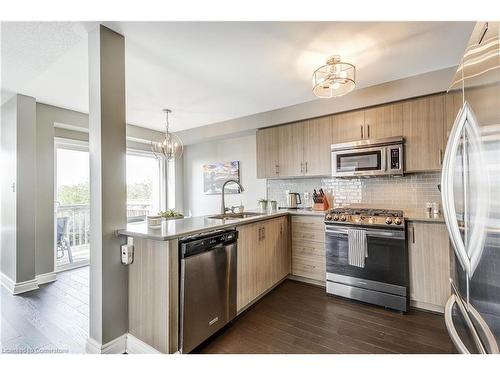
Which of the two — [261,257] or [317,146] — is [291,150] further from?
[261,257]

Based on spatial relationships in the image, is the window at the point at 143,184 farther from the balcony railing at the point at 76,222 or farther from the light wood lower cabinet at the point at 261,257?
the light wood lower cabinet at the point at 261,257

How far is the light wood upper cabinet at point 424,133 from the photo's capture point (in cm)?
247

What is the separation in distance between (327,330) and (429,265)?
1.24m

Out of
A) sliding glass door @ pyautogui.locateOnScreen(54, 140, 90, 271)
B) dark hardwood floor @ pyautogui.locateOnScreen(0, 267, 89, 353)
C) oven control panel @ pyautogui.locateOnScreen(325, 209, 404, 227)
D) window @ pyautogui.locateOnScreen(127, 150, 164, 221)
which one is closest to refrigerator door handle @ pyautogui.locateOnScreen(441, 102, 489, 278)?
oven control panel @ pyautogui.locateOnScreen(325, 209, 404, 227)

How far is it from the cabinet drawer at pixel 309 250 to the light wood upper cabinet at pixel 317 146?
98 centimetres

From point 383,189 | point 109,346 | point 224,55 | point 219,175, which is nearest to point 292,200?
point 383,189

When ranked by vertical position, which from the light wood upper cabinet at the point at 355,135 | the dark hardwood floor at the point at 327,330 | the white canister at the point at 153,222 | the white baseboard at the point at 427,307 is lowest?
the dark hardwood floor at the point at 327,330

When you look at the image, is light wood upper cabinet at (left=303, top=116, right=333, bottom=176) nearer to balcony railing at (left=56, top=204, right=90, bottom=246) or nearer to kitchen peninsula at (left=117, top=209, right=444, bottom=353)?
kitchen peninsula at (left=117, top=209, right=444, bottom=353)

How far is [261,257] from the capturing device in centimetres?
259

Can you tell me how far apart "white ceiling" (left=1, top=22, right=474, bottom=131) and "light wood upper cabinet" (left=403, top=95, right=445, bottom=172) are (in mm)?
359

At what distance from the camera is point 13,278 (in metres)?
2.97

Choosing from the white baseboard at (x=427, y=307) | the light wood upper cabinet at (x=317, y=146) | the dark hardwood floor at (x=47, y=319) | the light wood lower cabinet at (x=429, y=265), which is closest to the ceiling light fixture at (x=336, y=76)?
the light wood upper cabinet at (x=317, y=146)

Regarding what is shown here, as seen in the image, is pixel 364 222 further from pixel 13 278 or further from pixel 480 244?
pixel 13 278

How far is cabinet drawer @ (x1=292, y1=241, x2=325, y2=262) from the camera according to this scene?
9.61ft
